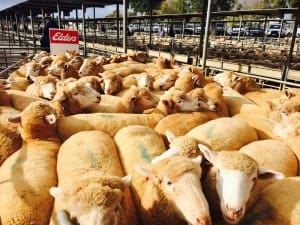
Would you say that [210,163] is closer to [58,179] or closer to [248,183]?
[248,183]

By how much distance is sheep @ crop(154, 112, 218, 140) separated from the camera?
380cm

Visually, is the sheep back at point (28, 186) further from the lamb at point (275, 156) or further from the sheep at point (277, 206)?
the lamb at point (275, 156)

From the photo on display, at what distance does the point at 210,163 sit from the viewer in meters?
2.59

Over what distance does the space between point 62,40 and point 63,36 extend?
146 millimetres

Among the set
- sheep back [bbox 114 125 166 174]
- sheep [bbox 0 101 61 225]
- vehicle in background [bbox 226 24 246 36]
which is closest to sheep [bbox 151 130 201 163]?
sheep back [bbox 114 125 166 174]

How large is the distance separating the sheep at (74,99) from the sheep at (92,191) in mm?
1453

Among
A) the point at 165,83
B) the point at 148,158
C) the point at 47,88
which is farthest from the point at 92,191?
the point at 165,83

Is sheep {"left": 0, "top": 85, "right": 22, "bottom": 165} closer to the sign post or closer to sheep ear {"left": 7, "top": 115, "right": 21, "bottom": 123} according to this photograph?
sheep ear {"left": 7, "top": 115, "right": 21, "bottom": 123}

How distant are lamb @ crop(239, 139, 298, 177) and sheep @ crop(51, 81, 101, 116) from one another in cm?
256

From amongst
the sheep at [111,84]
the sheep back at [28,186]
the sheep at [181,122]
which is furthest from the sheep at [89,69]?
the sheep back at [28,186]

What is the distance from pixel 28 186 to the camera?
2.51 m

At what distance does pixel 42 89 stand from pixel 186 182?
4094mm

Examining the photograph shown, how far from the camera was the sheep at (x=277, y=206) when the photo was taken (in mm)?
2152

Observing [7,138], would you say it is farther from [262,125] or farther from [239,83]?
[239,83]
